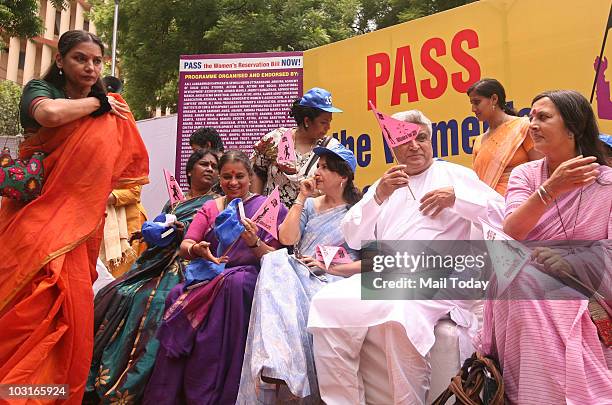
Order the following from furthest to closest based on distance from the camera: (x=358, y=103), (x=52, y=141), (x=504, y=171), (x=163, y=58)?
1. (x=163, y=58)
2. (x=358, y=103)
3. (x=504, y=171)
4. (x=52, y=141)

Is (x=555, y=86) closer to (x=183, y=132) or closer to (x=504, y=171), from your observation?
(x=504, y=171)

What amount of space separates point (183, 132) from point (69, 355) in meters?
3.73

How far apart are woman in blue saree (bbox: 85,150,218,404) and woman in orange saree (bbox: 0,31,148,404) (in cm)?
46

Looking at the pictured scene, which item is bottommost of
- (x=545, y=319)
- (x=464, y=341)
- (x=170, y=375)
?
(x=170, y=375)

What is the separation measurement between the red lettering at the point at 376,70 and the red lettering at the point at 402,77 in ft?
0.32

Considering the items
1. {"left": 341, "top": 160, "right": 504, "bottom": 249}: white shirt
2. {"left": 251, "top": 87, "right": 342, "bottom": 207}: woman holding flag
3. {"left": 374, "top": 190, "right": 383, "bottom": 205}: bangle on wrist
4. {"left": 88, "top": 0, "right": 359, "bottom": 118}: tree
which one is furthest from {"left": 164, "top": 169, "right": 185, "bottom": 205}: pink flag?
{"left": 88, "top": 0, "right": 359, "bottom": 118}: tree

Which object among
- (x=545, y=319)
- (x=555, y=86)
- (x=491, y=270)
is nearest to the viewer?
(x=545, y=319)

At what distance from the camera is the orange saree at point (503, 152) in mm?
3832

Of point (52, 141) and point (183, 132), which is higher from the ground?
point (183, 132)

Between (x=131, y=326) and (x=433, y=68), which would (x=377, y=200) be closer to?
(x=131, y=326)

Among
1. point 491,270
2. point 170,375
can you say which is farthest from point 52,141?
point 491,270

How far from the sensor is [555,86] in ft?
14.5

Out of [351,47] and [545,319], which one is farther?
[351,47]

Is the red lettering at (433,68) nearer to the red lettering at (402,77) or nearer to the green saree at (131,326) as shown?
the red lettering at (402,77)
